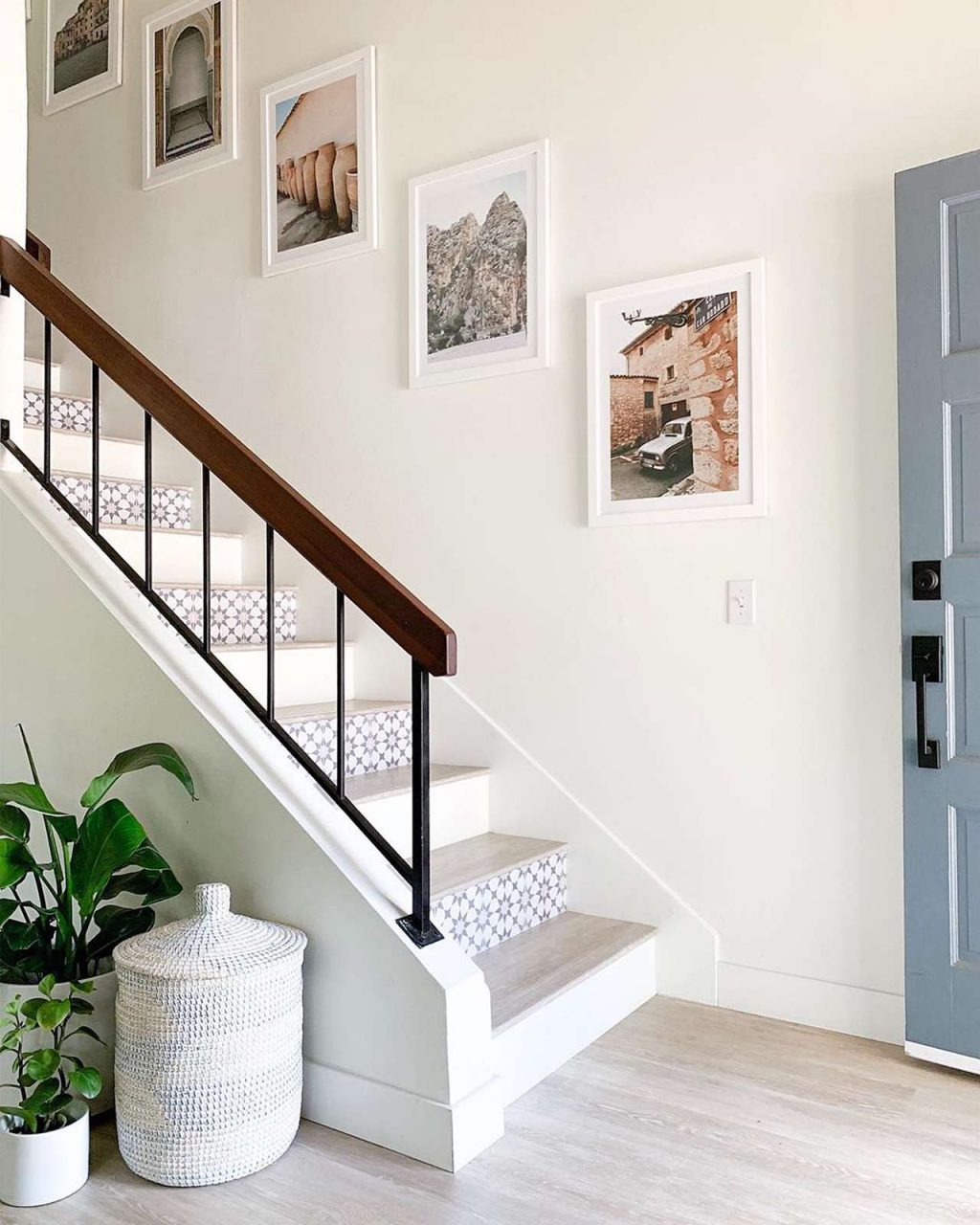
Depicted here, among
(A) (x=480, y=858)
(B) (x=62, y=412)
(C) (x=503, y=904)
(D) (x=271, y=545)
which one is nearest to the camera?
(D) (x=271, y=545)

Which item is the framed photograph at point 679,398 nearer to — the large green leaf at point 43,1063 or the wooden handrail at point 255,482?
the wooden handrail at point 255,482

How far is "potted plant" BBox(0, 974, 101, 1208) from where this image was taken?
1.87m

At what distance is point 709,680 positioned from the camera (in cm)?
279

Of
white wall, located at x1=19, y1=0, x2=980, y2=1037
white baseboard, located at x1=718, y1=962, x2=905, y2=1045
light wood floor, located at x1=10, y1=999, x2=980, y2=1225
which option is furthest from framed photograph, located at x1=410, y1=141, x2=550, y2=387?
light wood floor, located at x1=10, y1=999, x2=980, y2=1225

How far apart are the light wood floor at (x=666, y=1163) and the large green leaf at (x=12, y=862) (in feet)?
1.80

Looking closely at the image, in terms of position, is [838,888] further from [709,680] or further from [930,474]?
[930,474]

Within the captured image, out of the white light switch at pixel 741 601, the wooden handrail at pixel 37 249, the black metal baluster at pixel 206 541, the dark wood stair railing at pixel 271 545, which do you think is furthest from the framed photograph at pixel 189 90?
the white light switch at pixel 741 601

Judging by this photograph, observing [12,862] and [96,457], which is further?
[96,457]

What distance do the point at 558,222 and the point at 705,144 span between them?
0.46 m

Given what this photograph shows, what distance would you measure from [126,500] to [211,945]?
5.92 ft

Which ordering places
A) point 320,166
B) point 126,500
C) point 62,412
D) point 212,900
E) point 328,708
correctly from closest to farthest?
1. point 212,900
2. point 328,708
3. point 126,500
4. point 320,166
5. point 62,412

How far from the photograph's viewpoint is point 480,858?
2830 mm

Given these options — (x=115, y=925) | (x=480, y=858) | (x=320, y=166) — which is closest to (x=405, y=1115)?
(x=115, y=925)

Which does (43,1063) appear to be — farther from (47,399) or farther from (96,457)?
(47,399)
